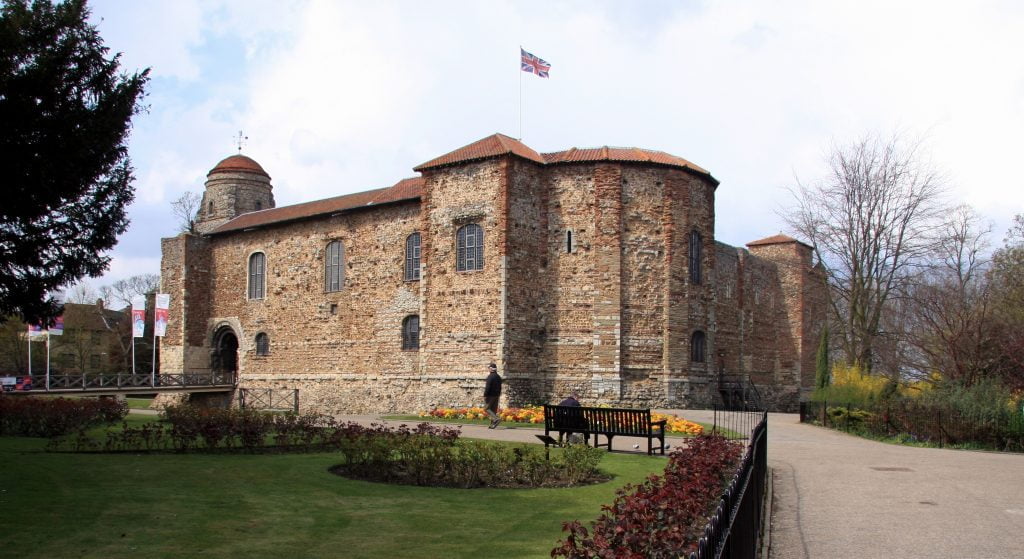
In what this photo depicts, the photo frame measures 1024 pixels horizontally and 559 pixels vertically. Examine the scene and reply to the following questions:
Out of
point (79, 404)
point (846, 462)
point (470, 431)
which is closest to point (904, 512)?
point (846, 462)

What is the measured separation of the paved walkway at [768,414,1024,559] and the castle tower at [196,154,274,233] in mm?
39875

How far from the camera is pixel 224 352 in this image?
42.7 meters

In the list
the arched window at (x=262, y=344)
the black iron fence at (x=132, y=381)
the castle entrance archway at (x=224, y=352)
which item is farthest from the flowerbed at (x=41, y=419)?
the castle entrance archway at (x=224, y=352)

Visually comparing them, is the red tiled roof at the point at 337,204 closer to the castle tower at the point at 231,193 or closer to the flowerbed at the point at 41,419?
the castle tower at the point at 231,193

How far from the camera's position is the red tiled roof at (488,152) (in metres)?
30.8

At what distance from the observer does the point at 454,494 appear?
10305mm

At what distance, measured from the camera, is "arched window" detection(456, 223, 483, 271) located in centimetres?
3100

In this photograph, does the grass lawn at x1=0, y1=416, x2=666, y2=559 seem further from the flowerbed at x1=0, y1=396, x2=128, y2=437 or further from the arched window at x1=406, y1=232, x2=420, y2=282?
the arched window at x1=406, y1=232, x2=420, y2=282

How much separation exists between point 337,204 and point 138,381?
494 inches

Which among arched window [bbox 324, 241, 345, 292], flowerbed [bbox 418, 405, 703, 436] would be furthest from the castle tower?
flowerbed [bbox 418, 405, 703, 436]

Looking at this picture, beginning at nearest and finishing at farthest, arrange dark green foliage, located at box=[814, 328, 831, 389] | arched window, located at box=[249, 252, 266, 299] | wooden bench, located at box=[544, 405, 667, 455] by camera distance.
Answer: wooden bench, located at box=[544, 405, 667, 455], dark green foliage, located at box=[814, 328, 831, 389], arched window, located at box=[249, 252, 266, 299]

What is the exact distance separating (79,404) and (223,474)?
38.2ft

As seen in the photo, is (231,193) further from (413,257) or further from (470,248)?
(470,248)

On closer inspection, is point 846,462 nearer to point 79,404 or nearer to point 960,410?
point 960,410
